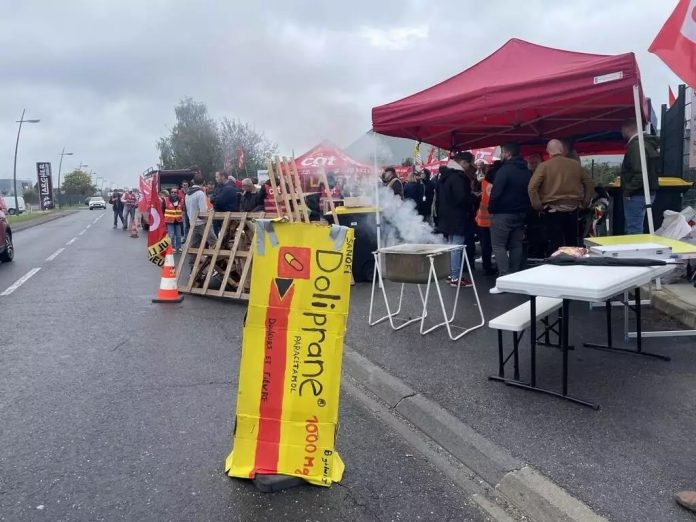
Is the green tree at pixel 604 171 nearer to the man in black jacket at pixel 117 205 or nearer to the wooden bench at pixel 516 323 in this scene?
the wooden bench at pixel 516 323

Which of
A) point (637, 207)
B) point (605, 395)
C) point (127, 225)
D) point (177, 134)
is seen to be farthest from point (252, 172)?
point (605, 395)

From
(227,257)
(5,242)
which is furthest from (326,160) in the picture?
(5,242)

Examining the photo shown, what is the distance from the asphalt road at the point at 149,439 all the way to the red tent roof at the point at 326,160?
6.38m

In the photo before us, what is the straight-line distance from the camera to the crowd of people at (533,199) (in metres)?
6.61

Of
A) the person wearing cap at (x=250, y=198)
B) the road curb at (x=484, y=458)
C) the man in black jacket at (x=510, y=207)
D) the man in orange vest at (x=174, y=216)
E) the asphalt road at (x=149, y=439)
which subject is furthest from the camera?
the man in orange vest at (x=174, y=216)

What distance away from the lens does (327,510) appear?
2881mm

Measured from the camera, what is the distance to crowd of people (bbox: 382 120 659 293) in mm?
6609

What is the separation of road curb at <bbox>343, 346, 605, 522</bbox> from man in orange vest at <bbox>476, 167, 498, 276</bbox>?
13.3ft

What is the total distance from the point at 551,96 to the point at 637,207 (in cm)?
194

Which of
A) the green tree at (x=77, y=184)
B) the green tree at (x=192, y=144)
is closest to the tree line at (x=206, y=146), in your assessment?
the green tree at (x=192, y=144)

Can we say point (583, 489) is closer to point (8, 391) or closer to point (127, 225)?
point (8, 391)

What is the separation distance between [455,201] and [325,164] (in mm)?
6026

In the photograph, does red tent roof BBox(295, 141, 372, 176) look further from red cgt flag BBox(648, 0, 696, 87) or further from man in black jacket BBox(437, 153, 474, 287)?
red cgt flag BBox(648, 0, 696, 87)

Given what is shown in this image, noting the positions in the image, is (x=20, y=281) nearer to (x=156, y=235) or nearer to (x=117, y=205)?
(x=156, y=235)
